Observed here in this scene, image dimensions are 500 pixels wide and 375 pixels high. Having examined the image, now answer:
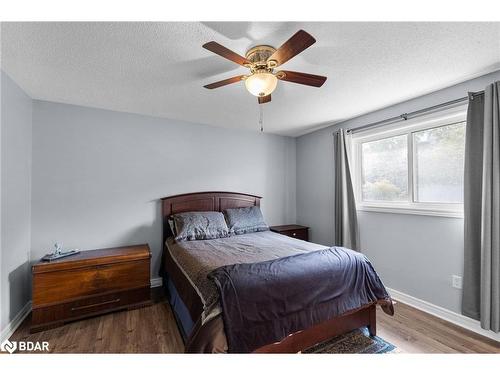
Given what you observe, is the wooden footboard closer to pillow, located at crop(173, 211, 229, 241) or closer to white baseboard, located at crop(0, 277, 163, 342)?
pillow, located at crop(173, 211, 229, 241)

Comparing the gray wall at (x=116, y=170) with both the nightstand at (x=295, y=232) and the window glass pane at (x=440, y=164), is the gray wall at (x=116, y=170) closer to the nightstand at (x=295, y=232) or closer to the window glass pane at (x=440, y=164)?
the nightstand at (x=295, y=232)

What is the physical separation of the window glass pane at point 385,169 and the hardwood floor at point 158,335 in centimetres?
134

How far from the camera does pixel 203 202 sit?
331 centimetres

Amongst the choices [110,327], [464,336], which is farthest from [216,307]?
[464,336]

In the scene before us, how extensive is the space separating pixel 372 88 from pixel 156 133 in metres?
2.68

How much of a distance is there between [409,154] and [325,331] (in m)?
2.17

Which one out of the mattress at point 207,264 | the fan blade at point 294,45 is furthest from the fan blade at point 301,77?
the mattress at point 207,264

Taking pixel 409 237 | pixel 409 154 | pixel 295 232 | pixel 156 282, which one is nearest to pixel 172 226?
pixel 156 282

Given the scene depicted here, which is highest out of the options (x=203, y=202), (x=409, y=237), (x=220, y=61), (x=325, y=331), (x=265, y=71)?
(x=220, y=61)

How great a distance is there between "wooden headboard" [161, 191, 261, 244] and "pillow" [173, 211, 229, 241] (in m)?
0.20

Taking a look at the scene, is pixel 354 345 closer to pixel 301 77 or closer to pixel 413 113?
pixel 301 77

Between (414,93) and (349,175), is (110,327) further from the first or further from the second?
(414,93)

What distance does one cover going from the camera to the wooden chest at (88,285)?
2021 mm

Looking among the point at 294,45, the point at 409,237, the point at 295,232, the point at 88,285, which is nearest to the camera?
the point at 294,45
